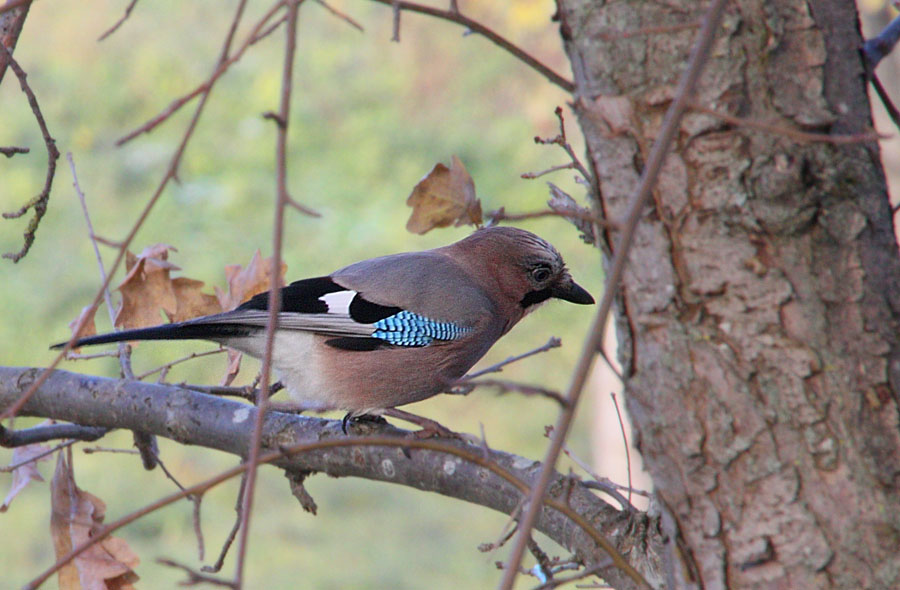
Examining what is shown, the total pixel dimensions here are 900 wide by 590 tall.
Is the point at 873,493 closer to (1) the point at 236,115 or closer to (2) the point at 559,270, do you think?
(2) the point at 559,270

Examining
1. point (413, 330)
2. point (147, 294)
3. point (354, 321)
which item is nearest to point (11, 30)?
point (147, 294)

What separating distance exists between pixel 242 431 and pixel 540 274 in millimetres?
1366

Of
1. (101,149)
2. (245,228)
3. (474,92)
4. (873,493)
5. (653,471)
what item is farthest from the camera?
(474,92)

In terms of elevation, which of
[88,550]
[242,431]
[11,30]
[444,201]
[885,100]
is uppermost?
[11,30]

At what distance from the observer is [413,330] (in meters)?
3.27

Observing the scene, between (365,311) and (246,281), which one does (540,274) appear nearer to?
(365,311)

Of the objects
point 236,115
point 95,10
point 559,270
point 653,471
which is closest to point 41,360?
point 236,115

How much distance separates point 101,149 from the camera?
10.1 meters

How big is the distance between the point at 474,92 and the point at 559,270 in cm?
776

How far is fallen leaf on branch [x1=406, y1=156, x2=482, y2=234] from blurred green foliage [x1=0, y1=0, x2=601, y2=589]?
493 cm

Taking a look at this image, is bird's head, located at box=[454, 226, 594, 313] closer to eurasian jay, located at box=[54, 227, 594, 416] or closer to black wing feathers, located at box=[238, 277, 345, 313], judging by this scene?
eurasian jay, located at box=[54, 227, 594, 416]

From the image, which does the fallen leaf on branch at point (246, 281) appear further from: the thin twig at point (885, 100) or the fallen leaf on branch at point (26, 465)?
the thin twig at point (885, 100)

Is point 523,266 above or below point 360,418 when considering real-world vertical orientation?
above

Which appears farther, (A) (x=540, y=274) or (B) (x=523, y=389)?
(A) (x=540, y=274)
